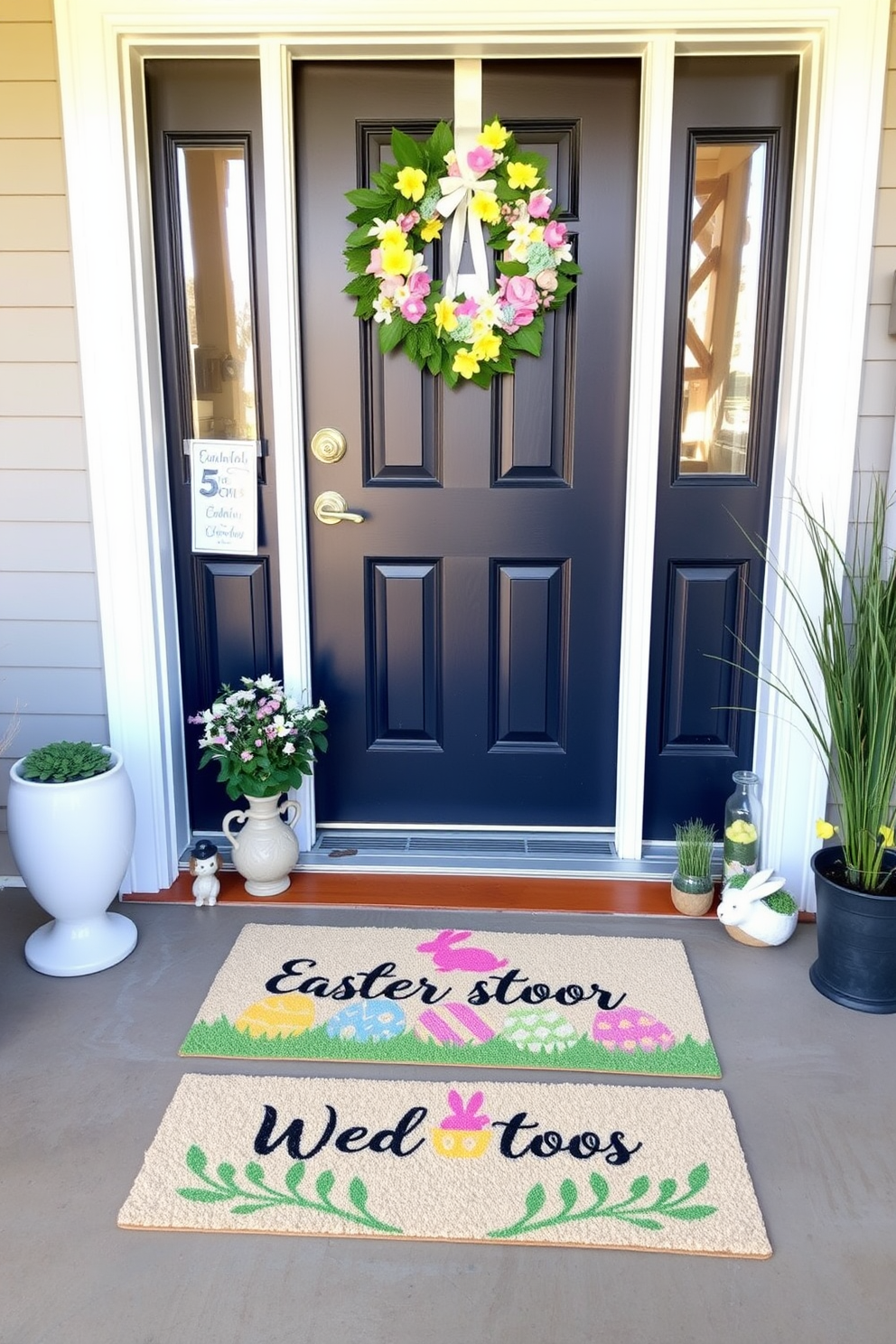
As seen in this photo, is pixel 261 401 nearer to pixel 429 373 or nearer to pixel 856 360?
pixel 429 373

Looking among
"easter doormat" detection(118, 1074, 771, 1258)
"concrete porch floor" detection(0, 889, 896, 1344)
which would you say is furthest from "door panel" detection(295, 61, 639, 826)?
"easter doormat" detection(118, 1074, 771, 1258)

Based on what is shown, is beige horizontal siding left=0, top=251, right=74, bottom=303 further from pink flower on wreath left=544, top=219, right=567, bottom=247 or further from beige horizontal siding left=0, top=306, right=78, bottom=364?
pink flower on wreath left=544, top=219, right=567, bottom=247

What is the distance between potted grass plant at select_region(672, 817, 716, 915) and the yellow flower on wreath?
1410 millimetres

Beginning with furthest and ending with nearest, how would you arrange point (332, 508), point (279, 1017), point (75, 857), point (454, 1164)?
A: 1. point (332, 508)
2. point (75, 857)
3. point (279, 1017)
4. point (454, 1164)

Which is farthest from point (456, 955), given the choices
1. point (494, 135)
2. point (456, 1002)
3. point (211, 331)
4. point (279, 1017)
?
point (494, 135)

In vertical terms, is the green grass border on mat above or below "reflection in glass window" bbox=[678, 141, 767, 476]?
below

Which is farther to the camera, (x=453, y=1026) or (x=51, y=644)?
(x=51, y=644)

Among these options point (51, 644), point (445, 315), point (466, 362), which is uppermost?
point (445, 315)

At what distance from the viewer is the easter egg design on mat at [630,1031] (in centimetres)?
201

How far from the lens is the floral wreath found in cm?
244

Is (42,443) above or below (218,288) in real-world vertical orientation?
below

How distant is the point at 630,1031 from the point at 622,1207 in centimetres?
47

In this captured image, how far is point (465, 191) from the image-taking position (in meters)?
2.46

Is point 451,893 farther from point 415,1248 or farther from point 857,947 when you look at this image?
point 415,1248
